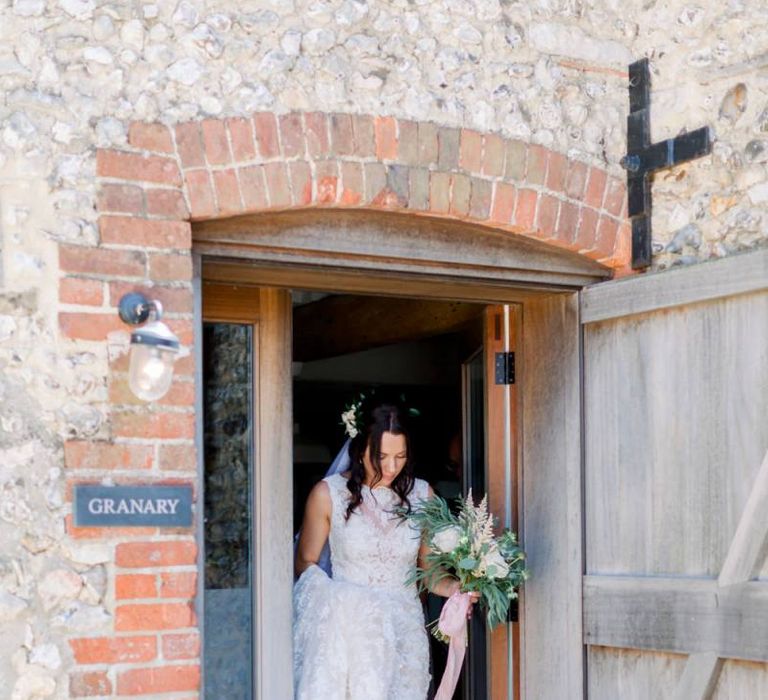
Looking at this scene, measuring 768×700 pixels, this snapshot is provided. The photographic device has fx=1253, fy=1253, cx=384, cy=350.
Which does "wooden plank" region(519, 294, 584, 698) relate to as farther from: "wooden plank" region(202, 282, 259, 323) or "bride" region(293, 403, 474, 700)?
"wooden plank" region(202, 282, 259, 323)

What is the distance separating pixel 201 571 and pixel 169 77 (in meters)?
1.63

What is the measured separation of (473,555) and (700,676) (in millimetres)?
1176

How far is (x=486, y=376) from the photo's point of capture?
18.1 ft

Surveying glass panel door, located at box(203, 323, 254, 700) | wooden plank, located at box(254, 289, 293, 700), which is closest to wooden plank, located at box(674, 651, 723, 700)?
wooden plank, located at box(254, 289, 293, 700)

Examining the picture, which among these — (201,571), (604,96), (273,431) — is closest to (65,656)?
(201,571)

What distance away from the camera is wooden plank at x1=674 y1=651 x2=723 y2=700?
13.8 ft

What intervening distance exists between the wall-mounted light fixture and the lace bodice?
6.05 feet

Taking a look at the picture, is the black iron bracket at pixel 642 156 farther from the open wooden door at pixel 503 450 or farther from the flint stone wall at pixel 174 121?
the open wooden door at pixel 503 450

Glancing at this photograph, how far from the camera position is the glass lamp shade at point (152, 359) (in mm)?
3691

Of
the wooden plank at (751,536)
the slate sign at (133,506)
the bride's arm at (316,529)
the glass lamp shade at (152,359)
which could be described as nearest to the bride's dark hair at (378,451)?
the bride's arm at (316,529)

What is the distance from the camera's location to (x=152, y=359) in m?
3.72

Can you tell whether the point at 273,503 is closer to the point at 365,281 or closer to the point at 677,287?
the point at 365,281

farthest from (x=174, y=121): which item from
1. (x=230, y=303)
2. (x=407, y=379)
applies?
(x=407, y=379)

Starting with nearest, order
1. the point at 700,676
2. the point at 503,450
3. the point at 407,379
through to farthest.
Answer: the point at 700,676
the point at 503,450
the point at 407,379
